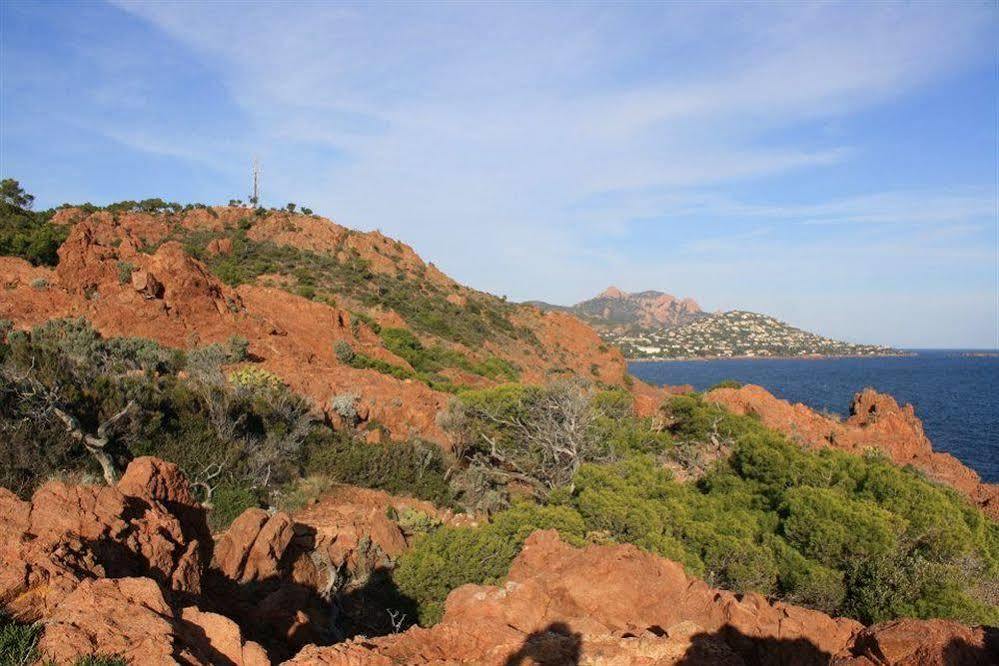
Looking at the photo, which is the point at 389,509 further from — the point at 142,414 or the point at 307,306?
the point at 307,306

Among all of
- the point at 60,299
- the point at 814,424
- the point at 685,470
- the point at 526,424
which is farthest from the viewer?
the point at 814,424

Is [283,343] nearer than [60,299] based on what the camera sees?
No

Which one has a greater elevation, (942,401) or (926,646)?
(926,646)

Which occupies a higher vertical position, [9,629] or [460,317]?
[460,317]

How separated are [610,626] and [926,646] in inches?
113

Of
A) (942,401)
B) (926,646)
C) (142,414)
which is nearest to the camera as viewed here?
(926,646)

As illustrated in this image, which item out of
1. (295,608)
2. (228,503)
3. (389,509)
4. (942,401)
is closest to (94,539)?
(295,608)

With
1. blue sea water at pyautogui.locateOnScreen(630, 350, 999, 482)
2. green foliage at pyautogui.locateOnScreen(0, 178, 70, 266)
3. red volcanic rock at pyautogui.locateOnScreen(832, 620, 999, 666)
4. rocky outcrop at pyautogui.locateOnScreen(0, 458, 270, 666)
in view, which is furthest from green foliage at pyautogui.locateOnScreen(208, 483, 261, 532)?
blue sea water at pyautogui.locateOnScreen(630, 350, 999, 482)

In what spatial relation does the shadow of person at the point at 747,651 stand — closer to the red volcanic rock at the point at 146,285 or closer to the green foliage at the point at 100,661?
the green foliage at the point at 100,661

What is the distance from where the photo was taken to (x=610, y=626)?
6246 millimetres

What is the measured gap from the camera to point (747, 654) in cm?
559

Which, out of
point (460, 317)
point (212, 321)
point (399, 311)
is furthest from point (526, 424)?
point (460, 317)

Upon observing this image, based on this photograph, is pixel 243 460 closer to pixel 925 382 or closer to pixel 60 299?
pixel 60 299

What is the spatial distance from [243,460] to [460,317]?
1259 inches
